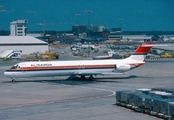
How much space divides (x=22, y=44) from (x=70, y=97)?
120 metres

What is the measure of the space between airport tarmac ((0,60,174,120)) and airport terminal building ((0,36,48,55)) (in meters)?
95.3

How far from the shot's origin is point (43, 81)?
66.3 meters

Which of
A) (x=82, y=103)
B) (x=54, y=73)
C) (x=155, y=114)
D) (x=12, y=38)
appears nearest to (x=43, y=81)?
(x=54, y=73)

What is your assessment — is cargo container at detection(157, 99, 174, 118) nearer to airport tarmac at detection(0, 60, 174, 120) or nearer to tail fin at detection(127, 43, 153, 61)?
airport tarmac at detection(0, 60, 174, 120)

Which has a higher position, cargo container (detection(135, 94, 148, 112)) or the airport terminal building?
the airport terminal building

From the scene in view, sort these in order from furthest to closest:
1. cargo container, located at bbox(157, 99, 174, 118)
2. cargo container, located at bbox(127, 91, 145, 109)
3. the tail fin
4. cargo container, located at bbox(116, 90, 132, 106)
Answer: the tail fin < cargo container, located at bbox(116, 90, 132, 106) < cargo container, located at bbox(127, 91, 145, 109) < cargo container, located at bbox(157, 99, 174, 118)

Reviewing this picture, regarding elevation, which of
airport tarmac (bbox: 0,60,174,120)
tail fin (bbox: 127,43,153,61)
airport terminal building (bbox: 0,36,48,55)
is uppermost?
airport terminal building (bbox: 0,36,48,55)

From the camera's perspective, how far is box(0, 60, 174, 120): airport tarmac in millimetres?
36250

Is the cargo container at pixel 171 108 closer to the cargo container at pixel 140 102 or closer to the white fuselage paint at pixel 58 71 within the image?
the cargo container at pixel 140 102

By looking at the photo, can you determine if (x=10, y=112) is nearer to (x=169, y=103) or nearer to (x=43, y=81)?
(x=169, y=103)

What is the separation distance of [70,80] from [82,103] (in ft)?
78.7

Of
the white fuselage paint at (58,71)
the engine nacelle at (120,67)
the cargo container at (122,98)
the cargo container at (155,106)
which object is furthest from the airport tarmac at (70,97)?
the engine nacelle at (120,67)

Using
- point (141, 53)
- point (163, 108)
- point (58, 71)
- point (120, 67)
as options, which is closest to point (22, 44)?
point (141, 53)

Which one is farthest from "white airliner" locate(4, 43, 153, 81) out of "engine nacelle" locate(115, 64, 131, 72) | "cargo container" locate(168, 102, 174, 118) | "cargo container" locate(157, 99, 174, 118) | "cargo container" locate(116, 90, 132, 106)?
"cargo container" locate(168, 102, 174, 118)
